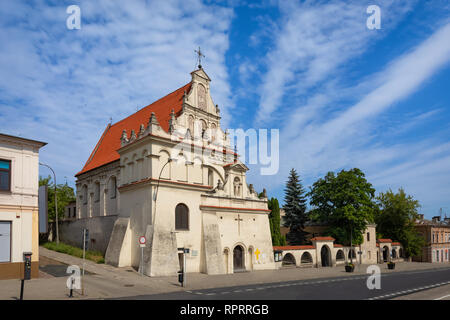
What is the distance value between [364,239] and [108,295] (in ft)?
134

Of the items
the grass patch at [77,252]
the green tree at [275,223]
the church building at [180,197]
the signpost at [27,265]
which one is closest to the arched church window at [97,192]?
the church building at [180,197]

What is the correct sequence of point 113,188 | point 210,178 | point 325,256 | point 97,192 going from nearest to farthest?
1. point 210,178
2. point 113,188
3. point 97,192
4. point 325,256

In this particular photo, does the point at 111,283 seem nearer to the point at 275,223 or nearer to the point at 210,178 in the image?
the point at 210,178

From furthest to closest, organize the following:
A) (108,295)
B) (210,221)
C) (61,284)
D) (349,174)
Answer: (349,174), (210,221), (61,284), (108,295)

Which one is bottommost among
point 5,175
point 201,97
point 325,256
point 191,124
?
point 325,256

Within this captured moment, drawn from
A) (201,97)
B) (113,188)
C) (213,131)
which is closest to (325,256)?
(213,131)

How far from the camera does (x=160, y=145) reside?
29.0 m

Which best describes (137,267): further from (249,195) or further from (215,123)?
(215,123)

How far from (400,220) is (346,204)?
18367 mm

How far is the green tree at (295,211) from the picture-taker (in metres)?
48.8

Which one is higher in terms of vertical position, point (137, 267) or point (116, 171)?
point (116, 171)

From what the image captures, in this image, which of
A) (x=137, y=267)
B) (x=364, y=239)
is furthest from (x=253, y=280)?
(x=364, y=239)

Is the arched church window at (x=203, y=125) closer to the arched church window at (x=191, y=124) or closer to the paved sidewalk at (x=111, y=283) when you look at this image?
the arched church window at (x=191, y=124)

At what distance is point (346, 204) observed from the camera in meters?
45.8
